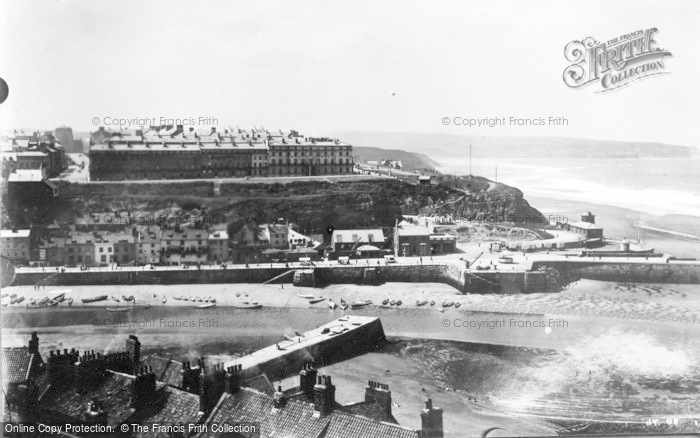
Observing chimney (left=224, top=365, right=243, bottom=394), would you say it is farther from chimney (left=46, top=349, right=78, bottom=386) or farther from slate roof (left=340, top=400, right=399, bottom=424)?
chimney (left=46, top=349, right=78, bottom=386)

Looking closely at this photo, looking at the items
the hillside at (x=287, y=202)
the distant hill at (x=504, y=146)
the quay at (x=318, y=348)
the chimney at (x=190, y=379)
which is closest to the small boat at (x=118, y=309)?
the hillside at (x=287, y=202)

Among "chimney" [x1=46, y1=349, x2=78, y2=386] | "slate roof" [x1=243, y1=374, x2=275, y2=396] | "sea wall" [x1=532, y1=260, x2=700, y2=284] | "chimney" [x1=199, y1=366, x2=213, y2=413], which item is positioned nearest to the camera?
"chimney" [x1=199, y1=366, x2=213, y2=413]

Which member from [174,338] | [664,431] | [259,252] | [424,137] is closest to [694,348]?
[664,431]

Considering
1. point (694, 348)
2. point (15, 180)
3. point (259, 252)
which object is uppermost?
point (15, 180)

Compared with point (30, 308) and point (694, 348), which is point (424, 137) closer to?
point (694, 348)

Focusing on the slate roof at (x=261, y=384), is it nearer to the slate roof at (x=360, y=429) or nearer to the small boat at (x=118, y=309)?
the slate roof at (x=360, y=429)

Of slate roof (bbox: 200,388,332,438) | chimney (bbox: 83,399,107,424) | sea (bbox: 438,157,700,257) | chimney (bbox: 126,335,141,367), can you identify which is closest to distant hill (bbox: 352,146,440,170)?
sea (bbox: 438,157,700,257)
